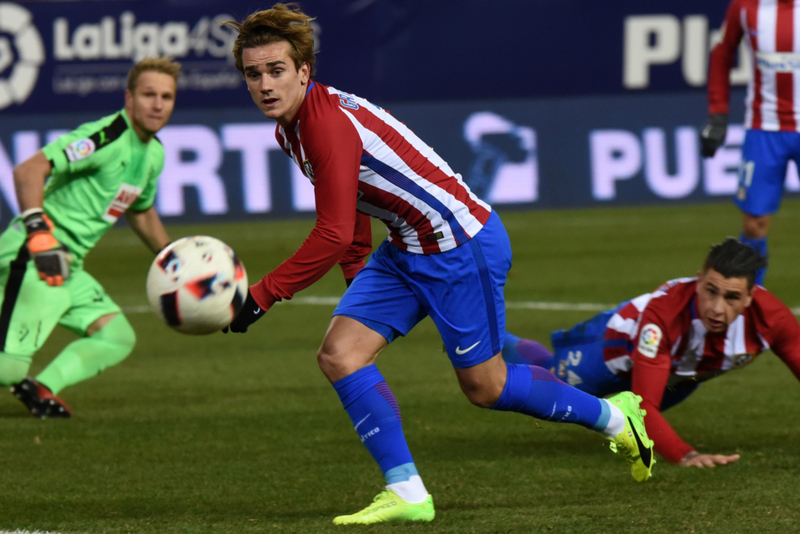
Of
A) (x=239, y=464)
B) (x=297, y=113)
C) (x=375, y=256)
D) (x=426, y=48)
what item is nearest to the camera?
(x=297, y=113)

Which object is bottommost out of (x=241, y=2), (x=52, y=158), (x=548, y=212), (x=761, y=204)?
(x=548, y=212)

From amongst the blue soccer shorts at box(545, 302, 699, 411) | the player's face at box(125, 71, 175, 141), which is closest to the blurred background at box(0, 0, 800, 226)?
the player's face at box(125, 71, 175, 141)

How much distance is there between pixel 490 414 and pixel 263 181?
1001 cm

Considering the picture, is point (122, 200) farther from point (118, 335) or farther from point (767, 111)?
point (767, 111)

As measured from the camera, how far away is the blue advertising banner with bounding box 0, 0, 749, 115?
16.0 meters

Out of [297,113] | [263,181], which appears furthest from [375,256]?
[263,181]

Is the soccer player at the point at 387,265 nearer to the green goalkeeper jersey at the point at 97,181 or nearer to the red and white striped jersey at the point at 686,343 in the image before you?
the red and white striped jersey at the point at 686,343

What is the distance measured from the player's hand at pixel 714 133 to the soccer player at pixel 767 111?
158mm

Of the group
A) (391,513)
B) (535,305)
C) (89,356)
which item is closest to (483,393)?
(391,513)

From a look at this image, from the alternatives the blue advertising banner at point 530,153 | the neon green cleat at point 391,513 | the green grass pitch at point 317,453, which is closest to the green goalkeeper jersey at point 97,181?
the green grass pitch at point 317,453

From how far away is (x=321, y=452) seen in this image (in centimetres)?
563

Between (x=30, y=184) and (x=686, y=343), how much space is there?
3425mm

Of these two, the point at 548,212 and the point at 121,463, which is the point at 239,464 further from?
the point at 548,212

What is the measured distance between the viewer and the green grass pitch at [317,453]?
14.5 ft
